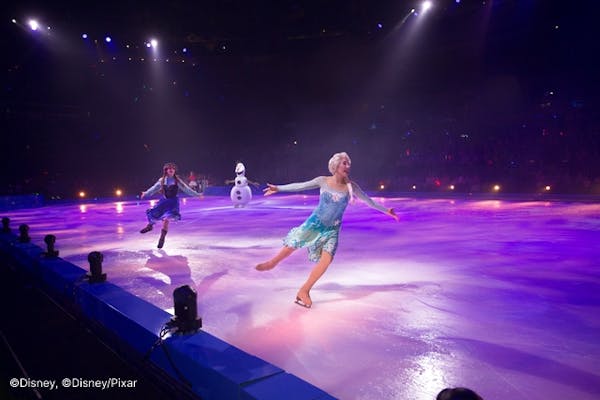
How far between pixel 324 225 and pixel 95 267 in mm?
2466

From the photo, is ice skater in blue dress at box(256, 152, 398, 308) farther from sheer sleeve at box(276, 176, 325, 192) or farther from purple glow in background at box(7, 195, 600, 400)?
purple glow in background at box(7, 195, 600, 400)

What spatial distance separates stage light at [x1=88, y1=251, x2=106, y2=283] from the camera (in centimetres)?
427

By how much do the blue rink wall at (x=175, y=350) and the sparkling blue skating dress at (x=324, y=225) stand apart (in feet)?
5.45

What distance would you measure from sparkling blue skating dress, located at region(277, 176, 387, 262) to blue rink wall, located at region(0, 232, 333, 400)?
65.4 inches

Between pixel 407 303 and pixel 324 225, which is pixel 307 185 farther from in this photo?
pixel 407 303

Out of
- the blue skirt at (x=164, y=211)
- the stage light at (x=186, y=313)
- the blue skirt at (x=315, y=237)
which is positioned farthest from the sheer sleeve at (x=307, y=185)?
the blue skirt at (x=164, y=211)

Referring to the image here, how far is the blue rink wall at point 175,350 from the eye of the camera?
85.8 inches

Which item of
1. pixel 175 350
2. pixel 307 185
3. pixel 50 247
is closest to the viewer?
pixel 175 350

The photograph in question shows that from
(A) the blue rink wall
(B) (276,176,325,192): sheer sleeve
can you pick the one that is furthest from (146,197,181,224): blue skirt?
(B) (276,176,325,192): sheer sleeve

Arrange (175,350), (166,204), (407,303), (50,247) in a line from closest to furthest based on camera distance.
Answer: (175,350) → (407,303) → (50,247) → (166,204)

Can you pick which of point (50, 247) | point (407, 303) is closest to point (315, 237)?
point (407, 303)

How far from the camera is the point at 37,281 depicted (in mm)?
5516

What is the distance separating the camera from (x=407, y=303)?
14.0 feet

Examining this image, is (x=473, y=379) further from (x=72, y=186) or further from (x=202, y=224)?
(x=72, y=186)
